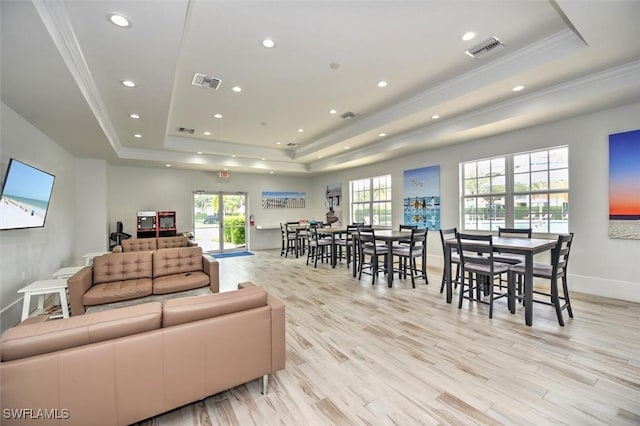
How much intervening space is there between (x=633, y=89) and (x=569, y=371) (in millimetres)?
3592

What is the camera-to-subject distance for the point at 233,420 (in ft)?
6.09

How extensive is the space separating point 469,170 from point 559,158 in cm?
156

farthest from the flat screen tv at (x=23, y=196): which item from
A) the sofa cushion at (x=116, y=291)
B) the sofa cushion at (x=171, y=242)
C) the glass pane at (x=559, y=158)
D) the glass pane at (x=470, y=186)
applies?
the glass pane at (x=559, y=158)

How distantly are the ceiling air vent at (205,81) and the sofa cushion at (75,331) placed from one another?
3.31 meters

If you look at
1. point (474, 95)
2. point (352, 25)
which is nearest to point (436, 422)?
point (352, 25)

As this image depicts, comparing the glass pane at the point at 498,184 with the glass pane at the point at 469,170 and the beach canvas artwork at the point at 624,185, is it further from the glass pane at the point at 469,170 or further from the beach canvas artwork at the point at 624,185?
the beach canvas artwork at the point at 624,185

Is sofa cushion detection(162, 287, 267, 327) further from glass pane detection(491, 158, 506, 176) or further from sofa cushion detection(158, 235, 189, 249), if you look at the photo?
glass pane detection(491, 158, 506, 176)

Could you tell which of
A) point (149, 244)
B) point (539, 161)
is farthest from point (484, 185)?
point (149, 244)

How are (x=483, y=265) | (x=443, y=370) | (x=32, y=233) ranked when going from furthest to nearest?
(x=32, y=233)
(x=483, y=265)
(x=443, y=370)

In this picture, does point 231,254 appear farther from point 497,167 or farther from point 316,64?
point 497,167

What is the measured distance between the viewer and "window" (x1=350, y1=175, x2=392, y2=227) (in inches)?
316

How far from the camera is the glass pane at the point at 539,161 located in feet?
16.2

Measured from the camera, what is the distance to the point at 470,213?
238 inches

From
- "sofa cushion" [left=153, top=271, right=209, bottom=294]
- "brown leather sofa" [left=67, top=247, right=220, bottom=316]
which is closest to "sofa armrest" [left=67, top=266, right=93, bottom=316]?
"brown leather sofa" [left=67, top=247, right=220, bottom=316]
